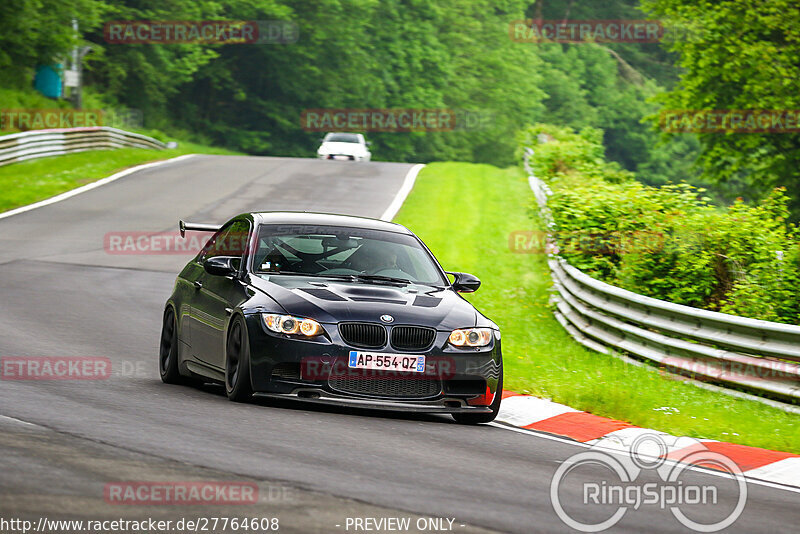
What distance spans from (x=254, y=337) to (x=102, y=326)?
5370 millimetres

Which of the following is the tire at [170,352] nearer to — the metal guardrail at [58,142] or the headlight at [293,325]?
the headlight at [293,325]

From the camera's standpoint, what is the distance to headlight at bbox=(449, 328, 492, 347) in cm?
895

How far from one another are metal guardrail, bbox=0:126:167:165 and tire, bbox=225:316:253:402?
23.9 metres

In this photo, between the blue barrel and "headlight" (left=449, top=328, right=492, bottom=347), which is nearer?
"headlight" (left=449, top=328, right=492, bottom=347)

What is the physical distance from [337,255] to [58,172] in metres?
23.3

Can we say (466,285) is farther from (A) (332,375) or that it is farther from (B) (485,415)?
(A) (332,375)

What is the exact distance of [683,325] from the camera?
41.1ft

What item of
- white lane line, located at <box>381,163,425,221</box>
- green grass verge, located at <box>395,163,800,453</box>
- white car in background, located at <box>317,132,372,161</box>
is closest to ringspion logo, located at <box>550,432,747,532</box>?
green grass verge, located at <box>395,163,800,453</box>

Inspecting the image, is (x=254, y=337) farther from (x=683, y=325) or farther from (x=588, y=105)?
(x=588, y=105)

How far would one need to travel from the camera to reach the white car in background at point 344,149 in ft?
150

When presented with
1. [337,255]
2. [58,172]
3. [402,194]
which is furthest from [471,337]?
[58,172]

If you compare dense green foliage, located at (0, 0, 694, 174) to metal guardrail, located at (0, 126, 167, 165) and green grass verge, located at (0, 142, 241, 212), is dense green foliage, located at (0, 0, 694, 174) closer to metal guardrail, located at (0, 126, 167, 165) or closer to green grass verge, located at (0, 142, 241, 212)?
metal guardrail, located at (0, 126, 167, 165)

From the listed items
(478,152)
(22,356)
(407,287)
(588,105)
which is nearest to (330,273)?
(407,287)

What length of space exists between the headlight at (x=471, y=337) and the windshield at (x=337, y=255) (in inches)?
37.9
